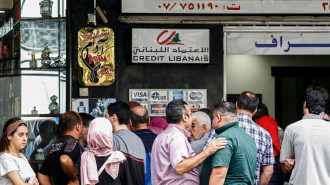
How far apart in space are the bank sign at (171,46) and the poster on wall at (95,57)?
0.40 meters

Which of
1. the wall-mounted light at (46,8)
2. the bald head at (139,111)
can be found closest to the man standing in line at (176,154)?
the bald head at (139,111)

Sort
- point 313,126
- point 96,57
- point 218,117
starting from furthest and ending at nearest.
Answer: point 96,57
point 313,126
point 218,117

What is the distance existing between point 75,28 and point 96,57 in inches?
22.3

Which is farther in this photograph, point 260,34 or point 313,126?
point 260,34

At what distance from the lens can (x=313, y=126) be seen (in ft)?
17.7

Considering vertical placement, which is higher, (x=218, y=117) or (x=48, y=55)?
(x=48, y=55)

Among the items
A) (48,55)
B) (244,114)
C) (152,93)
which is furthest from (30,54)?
(244,114)

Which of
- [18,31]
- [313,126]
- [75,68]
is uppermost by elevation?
[18,31]

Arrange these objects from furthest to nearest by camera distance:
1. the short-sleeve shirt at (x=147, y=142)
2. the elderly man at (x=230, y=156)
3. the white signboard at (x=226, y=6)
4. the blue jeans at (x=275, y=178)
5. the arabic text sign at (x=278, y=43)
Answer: the arabic text sign at (x=278, y=43) → the white signboard at (x=226, y=6) → the blue jeans at (x=275, y=178) → the short-sleeve shirt at (x=147, y=142) → the elderly man at (x=230, y=156)

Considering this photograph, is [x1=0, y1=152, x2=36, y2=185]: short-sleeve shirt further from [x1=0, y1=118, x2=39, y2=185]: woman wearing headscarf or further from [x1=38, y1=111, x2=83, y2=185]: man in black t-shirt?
[x1=38, y1=111, x2=83, y2=185]: man in black t-shirt

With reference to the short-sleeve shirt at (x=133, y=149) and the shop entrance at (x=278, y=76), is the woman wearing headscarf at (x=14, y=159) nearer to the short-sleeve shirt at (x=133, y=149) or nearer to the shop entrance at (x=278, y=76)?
the short-sleeve shirt at (x=133, y=149)

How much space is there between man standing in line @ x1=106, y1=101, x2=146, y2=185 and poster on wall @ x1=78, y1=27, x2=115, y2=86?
11.2ft

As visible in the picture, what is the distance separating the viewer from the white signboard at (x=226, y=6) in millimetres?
9438

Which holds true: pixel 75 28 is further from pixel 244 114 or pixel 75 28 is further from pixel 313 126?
pixel 313 126
